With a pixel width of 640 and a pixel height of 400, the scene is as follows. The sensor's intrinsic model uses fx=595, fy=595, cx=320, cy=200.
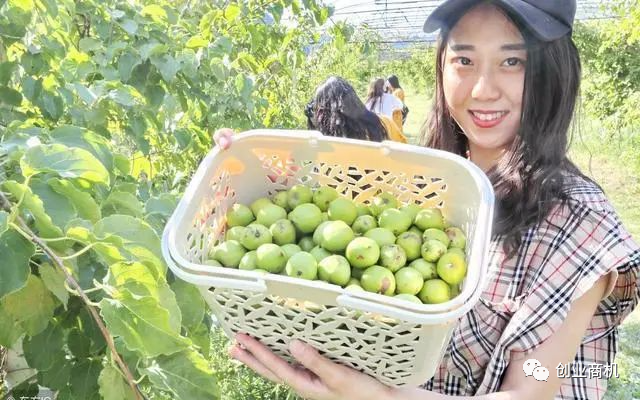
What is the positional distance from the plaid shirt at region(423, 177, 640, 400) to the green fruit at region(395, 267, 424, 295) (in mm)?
237

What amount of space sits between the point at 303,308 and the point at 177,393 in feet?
0.63

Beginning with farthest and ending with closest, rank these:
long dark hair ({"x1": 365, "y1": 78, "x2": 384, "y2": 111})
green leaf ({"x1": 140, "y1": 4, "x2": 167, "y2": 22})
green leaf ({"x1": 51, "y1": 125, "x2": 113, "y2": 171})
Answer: long dark hair ({"x1": 365, "y1": 78, "x2": 384, "y2": 111})
green leaf ({"x1": 140, "y1": 4, "x2": 167, "y2": 22})
green leaf ({"x1": 51, "y1": 125, "x2": 113, "y2": 171})

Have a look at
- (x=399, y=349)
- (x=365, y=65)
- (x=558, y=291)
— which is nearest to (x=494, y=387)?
(x=558, y=291)

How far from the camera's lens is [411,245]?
1.00m

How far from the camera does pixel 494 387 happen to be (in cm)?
106

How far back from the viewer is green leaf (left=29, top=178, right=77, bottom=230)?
61cm

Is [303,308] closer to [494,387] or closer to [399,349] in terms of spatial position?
[399,349]

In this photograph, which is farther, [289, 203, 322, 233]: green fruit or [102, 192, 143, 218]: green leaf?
[289, 203, 322, 233]: green fruit

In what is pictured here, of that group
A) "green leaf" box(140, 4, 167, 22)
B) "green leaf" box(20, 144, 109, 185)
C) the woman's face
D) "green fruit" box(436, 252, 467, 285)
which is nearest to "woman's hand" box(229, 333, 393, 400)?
"green fruit" box(436, 252, 467, 285)

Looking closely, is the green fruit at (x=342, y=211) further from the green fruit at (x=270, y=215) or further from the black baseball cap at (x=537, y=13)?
the black baseball cap at (x=537, y=13)

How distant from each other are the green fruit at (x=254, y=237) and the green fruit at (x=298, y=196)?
0.14 m

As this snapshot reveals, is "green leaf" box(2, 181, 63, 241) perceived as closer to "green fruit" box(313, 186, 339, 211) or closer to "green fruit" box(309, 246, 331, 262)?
"green fruit" box(309, 246, 331, 262)

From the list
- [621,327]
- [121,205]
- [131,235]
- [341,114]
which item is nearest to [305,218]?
[121,205]

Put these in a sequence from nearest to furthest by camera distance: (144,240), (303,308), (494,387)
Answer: (144,240)
(303,308)
(494,387)
